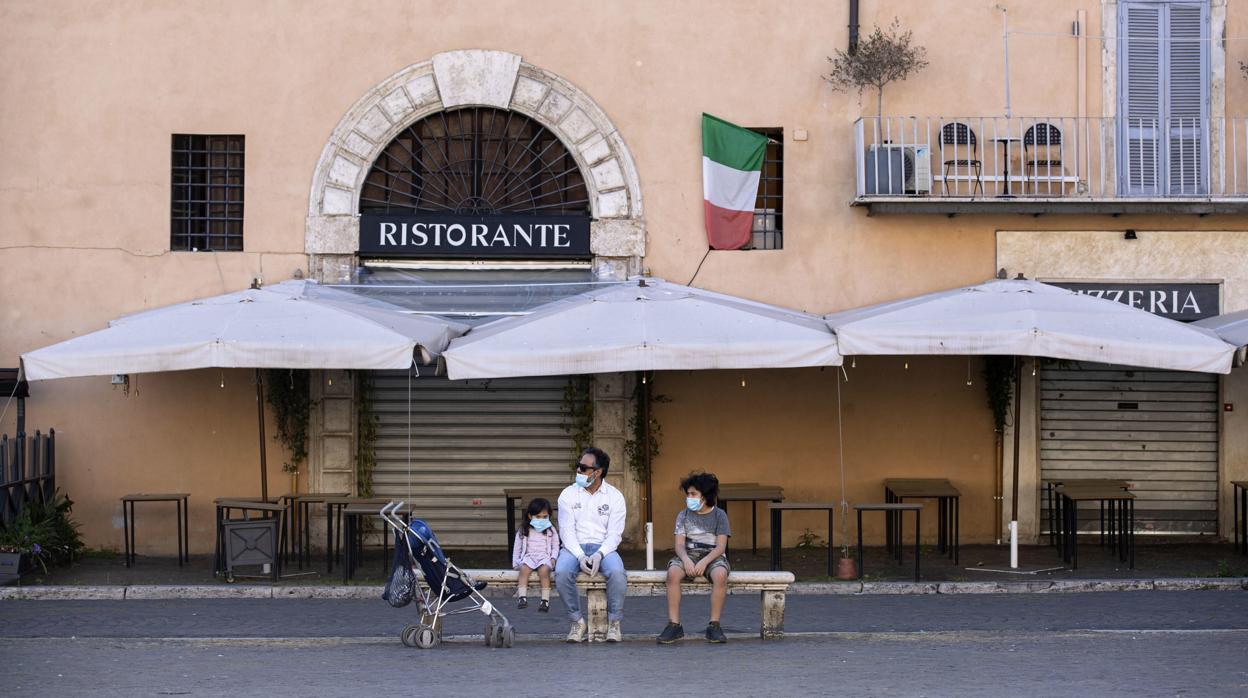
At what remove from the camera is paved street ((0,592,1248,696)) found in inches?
355

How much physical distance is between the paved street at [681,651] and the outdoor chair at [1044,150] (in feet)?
15.7

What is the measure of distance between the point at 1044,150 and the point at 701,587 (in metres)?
7.35

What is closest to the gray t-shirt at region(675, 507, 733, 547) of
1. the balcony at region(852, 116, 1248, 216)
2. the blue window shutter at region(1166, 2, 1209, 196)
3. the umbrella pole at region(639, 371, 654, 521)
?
the umbrella pole at region(639, 371, 654, 521)

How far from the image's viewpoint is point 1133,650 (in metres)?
10.2

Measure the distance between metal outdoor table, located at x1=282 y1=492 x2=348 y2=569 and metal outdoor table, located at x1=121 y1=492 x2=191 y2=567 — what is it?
1038 millimetres

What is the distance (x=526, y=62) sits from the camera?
16141 millimetres

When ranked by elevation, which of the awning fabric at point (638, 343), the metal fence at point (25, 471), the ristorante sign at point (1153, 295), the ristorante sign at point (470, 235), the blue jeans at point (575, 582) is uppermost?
the ristorante sign at point (470, 235)

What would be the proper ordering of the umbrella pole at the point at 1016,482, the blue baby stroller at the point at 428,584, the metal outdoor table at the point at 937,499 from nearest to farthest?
the blue baby stroller at the point at 428,584, the umbrella pole at the point at 1016,482, the metal outdoor table at the point at 937,499

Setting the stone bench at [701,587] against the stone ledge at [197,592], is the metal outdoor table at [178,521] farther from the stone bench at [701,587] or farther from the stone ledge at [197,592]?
the stone bench at [701,587]

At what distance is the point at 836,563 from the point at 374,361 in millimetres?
5018

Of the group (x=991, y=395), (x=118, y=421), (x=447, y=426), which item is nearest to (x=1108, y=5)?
(x=991, y=395)

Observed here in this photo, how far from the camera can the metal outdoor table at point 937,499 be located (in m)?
15.3

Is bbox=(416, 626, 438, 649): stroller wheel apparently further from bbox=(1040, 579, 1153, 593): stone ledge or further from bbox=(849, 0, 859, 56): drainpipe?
bbox=(849, 0, 859, 56): drainpipe

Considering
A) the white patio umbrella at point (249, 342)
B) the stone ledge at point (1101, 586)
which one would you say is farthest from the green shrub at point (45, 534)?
the stone ledge at point (1101, 586)
